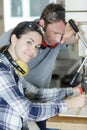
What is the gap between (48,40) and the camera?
167 cm

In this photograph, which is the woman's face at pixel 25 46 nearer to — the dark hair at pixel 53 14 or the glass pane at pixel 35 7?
the dark hair at pixel 53 14

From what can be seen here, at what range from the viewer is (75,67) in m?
3.13

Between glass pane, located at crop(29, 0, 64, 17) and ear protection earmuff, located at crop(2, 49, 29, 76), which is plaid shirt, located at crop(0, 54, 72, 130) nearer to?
ear protection earmuff, located at crop(2, 49, 29, 76)

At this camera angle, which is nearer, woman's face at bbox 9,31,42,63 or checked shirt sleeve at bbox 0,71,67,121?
checked shirt sleeve at bbox 0,71,67,121

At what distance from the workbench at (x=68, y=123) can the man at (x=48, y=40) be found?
426mm

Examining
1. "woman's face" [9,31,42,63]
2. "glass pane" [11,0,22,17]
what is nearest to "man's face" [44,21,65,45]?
"woman's face" [9,31,42,63]

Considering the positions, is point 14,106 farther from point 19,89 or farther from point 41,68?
point 41,68

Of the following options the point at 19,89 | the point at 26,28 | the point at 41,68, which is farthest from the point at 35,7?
the point at 19,89

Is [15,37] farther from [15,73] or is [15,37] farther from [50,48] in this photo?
[50,48]

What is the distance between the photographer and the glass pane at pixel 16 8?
11.4 ft

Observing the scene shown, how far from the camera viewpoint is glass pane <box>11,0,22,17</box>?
11.4 feet

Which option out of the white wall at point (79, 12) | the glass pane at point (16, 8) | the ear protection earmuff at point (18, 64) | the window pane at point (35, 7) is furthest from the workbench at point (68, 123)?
the glass pane at point (16, 8)

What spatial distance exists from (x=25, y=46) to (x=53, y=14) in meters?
0.38

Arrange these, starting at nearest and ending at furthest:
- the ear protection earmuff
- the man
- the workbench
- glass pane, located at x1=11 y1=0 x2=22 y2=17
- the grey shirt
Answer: the workbench → the ear protection earmuff → the man → the grey shirt → glass pane, located at x1=11 y1=0 x2=22 y2=17
